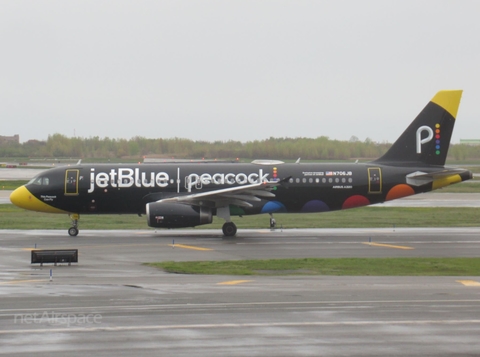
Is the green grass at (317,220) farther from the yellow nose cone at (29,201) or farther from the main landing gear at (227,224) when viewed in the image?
the main landing gear at (227,224)

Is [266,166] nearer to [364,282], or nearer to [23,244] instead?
[23,244]

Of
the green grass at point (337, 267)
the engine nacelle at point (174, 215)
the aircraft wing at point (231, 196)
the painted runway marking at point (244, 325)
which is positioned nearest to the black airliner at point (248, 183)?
the aircraft wing at point (231, 196)

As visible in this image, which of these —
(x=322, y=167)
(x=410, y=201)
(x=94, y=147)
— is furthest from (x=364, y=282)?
(x=94, y=147)

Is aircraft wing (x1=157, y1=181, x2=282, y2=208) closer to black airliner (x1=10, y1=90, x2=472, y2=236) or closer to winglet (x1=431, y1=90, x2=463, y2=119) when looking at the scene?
black airliner (x1=10, y1=90, x2=472, y2=236)

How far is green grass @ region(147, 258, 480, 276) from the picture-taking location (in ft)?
78.9

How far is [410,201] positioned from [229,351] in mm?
47471

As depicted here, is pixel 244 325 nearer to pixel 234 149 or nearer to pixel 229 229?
pixel 229 229

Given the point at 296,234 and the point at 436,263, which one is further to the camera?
the point at 296,234

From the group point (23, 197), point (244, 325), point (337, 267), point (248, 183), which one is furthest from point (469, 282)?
point (23, 197)

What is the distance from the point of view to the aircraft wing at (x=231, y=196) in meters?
34.4

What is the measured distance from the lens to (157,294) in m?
18.9

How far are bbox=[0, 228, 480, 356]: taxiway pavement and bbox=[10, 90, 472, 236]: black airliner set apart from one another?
8020 millimetres

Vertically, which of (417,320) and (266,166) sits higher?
(266,166)

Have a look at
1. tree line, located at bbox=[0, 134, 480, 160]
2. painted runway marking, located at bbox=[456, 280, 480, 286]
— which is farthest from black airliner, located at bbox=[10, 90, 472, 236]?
tree line, located at bbox=[0, 134, 480, 160]
